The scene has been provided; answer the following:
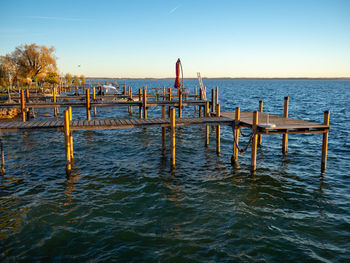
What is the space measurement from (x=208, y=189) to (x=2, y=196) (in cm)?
771

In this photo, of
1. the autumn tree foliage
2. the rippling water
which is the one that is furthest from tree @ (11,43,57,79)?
the rippling water

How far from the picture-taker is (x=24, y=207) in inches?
395

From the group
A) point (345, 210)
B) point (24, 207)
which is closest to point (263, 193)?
point (345, 210)

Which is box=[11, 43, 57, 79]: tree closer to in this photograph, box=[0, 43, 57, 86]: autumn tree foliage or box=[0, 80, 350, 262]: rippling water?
box=[0, 43, 57, 86]: autumn tree foliage

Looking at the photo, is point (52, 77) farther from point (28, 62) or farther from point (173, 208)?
point (173, 208)

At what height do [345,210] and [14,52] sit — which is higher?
[14,52]

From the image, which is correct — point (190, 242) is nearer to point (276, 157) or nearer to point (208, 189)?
point (208, 189)

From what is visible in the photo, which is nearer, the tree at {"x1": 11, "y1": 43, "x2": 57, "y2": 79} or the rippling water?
the rippling water

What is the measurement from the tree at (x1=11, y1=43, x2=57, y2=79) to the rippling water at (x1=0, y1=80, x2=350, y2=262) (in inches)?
1651

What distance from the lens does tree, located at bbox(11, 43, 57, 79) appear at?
174 ft

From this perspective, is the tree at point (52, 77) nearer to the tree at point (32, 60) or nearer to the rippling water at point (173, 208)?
the tree at point (32, 60)

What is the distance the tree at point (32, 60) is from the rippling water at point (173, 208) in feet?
138

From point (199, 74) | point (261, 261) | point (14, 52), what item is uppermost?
point (14, 52)

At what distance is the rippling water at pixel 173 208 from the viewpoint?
25.6ft
